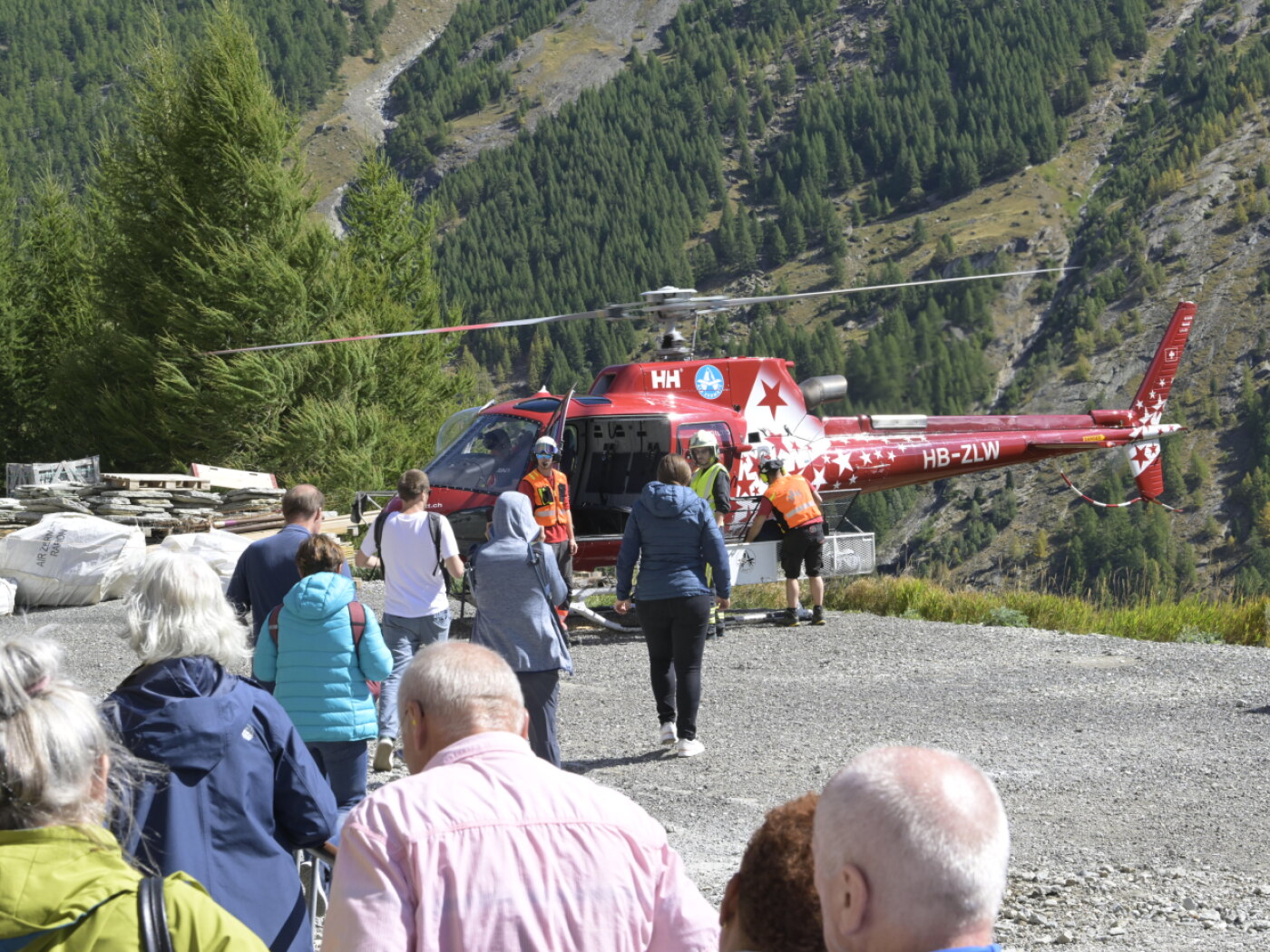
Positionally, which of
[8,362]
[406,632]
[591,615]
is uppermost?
[8,362]

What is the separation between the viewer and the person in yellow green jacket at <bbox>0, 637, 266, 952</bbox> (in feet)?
5.46

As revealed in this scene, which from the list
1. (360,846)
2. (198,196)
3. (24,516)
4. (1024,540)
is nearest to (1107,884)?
(360,846)

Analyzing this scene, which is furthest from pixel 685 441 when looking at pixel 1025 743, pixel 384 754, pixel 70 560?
pixel 70 560

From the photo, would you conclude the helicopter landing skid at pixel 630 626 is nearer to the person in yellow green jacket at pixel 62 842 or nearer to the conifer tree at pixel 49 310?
the person in yellow green jacket at pixel 62 842

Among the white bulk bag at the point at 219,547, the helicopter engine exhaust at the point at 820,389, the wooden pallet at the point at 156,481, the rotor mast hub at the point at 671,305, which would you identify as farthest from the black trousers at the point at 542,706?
the wooden pallet at the point at 156,481

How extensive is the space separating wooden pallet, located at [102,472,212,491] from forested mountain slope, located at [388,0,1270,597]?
52.2 meters

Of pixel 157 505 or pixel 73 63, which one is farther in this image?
pixel 73 63

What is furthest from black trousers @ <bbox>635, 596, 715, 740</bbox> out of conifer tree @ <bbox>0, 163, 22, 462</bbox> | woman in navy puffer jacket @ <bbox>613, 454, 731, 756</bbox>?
conifer tree @ <bbox>0, 163, 22, 462</bbox>

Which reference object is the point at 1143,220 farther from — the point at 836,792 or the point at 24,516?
the point at 836,792

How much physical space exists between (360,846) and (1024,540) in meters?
91.8

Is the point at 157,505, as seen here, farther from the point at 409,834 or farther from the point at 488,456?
the point at 409,834

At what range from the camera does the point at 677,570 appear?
22.2 feet

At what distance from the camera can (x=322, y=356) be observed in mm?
21750

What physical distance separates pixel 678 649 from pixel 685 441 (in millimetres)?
5078
